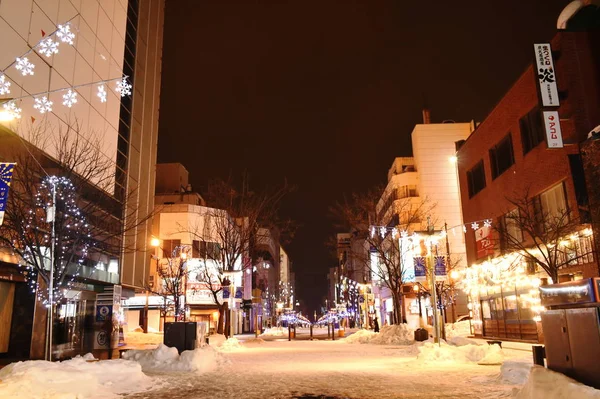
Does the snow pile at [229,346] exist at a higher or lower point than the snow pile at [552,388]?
lower

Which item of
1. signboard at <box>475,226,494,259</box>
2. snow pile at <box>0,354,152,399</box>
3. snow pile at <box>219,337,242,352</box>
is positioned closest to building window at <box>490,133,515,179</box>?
signboard at <box>475,226,494,259</box>

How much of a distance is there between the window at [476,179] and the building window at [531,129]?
664 centimetres

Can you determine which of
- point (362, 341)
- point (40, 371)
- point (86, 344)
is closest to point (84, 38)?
point (86, 344)

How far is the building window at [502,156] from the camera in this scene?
2866cm

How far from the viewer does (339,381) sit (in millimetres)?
13570

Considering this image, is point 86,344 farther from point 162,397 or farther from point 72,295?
point 162,397

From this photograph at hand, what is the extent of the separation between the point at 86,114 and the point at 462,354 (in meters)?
23.5

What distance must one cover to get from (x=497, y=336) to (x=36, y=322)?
2512 cm

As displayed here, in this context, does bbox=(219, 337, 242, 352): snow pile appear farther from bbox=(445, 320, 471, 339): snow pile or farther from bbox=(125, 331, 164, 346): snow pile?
bbox=(445, 320, 471, 339): snow pile

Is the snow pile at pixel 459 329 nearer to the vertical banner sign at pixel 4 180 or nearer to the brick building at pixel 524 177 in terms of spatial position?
the brick building at pixel 524 177

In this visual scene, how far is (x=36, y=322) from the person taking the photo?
23.2 metres

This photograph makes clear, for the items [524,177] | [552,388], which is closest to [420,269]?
[524,177]

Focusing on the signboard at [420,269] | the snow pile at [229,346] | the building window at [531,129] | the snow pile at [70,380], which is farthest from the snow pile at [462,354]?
the snow pile at [229,346]

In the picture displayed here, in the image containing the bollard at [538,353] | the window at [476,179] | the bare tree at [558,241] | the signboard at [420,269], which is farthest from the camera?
the window at [476,179]
